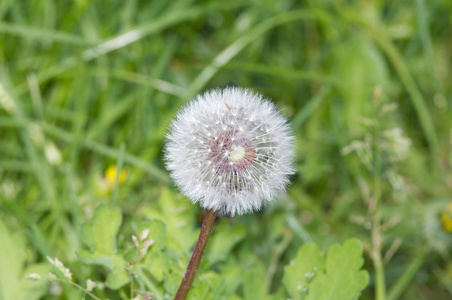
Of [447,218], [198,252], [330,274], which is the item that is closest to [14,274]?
[198,252]

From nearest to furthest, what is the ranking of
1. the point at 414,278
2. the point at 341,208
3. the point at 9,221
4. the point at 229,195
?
the point at 229,195, the point at 9,221, the point at 414,278, the point at 341,208

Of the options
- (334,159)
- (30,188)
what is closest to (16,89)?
(30,188)

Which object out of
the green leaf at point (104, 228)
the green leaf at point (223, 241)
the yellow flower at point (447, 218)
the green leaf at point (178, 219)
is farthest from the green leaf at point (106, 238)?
the yellow flower at point (447, 218)

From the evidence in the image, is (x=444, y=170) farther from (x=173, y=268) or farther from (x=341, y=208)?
(x=173, y=268)

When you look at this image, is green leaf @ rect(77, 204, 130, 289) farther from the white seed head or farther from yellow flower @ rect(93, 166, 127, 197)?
yellow flower @ rect(93, 166, 127, 197)

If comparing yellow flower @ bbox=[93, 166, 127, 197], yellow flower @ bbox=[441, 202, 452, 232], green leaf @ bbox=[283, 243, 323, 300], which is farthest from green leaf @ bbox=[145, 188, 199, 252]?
yellow flower @ bbox=[441, 202, 452, 232]

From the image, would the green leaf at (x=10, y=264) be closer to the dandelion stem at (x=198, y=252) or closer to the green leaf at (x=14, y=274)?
the green leaf at (x=14, y=274)
